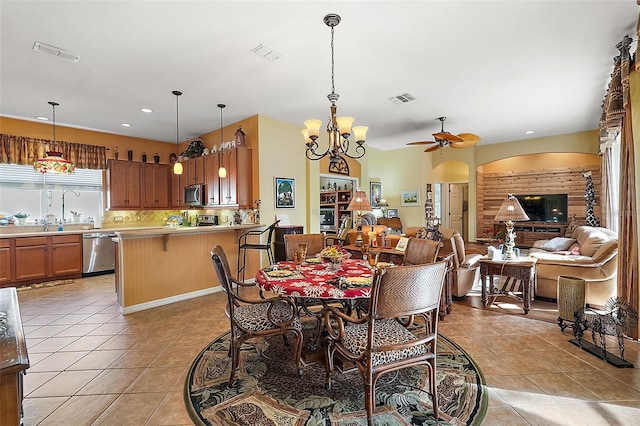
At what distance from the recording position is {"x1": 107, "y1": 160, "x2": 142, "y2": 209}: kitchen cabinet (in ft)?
20.8

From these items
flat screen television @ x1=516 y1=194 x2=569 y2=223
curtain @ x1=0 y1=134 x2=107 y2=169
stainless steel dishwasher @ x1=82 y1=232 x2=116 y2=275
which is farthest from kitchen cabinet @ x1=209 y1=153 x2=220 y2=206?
flat screen television @ x1=516 y1=194 x2=569 y2=223

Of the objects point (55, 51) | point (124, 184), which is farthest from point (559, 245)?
point (124, 184)

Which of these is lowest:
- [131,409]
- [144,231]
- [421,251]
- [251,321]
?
[131,409]

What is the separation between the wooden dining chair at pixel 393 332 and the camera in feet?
5.46

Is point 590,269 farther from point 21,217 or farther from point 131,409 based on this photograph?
point 21,217

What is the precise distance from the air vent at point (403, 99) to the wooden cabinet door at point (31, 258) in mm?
6386

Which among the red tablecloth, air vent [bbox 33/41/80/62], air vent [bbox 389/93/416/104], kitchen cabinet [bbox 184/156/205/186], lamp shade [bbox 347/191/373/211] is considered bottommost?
the red tablecloth

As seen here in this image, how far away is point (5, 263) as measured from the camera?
4.89 m

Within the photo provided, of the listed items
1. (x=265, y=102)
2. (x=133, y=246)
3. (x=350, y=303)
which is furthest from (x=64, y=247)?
(x=350, y=303)

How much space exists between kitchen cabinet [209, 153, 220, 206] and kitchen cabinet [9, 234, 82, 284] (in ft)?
8.22

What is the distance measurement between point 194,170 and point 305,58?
4.01 m

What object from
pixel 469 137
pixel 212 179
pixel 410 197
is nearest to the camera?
pixel 469 137

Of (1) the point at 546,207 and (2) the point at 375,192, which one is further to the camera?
(2) the point at 375,192

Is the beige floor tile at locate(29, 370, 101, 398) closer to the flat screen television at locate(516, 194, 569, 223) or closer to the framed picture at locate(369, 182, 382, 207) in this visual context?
the framed picture at locate(369, 182, 382, 207)
